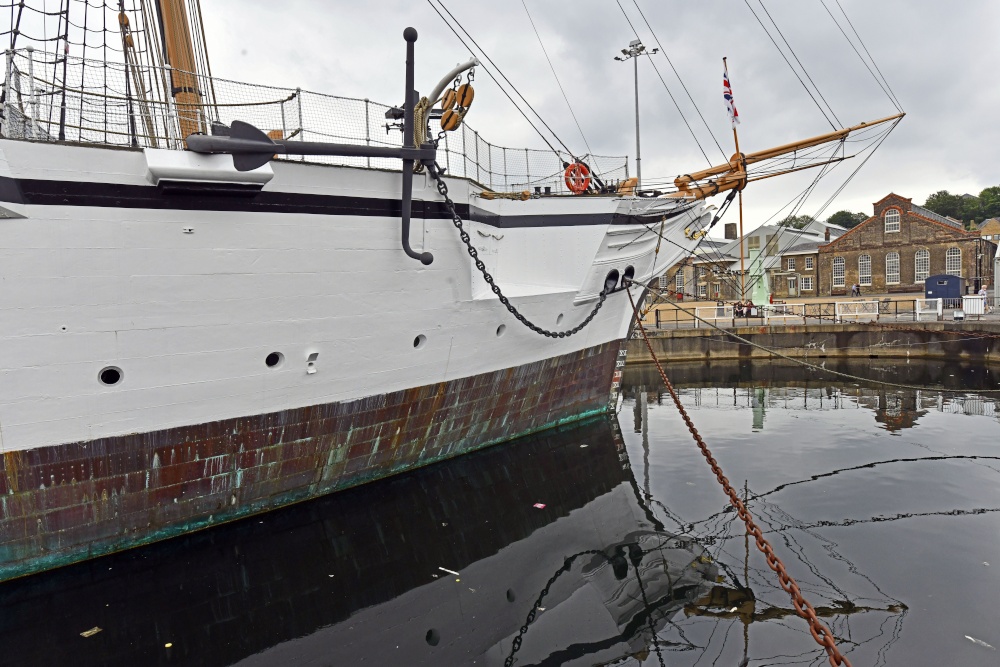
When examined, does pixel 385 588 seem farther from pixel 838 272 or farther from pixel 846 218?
pixel 846 218

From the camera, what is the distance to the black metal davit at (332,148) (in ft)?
18.8

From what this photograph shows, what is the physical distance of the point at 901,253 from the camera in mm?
37719

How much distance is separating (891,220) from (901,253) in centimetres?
221

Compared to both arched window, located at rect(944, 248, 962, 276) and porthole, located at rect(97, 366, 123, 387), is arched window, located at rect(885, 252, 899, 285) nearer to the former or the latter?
arched window, located at rect(944, 248, 962, 276)

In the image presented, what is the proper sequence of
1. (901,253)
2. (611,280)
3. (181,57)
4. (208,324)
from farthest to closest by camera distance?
(901,253) < (611,280) < (181,57) < (208,324)

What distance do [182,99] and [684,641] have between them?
26.5 feet

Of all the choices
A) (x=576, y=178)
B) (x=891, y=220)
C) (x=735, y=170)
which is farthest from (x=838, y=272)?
(x=576, y=178)

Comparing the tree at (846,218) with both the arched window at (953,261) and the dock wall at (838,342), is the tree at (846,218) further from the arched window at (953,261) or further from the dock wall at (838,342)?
the dock wall at (838,342)

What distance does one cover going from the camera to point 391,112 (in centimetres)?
731

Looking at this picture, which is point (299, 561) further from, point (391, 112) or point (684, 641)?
point (391, 112)

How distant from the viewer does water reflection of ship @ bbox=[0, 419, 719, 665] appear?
15.5 ft

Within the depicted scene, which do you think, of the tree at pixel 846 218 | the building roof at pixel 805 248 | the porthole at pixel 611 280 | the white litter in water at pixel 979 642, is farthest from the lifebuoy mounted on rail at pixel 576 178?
the tree at pixel 846 218

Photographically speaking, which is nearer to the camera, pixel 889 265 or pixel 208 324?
pixel 208 324

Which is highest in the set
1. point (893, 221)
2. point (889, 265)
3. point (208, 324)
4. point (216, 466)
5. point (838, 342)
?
point (893, 221)
